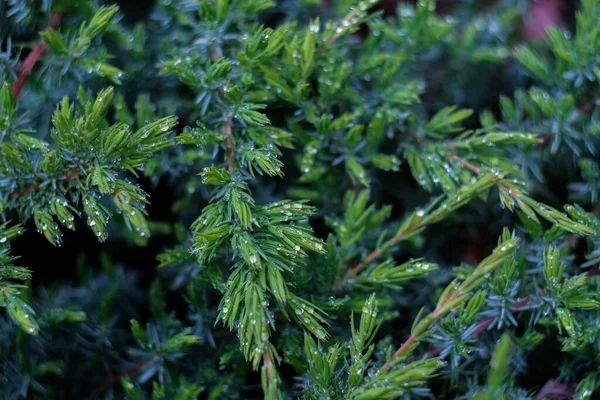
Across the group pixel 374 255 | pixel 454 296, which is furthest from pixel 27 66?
pixel 454 296

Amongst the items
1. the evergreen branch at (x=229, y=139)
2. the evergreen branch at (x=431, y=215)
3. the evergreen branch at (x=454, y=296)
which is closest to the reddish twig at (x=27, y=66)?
the evergreen branch at (x=229, y=139)

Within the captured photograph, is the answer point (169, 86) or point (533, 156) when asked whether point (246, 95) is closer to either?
point (169, 86)

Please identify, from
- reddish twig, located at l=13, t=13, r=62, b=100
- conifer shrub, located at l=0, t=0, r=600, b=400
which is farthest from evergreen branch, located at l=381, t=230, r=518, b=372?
reddish twig, located at l=13, t=13, r=62, b=100

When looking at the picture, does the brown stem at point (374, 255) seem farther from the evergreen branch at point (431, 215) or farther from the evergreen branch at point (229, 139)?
the evergreen branch at point (229, 139)

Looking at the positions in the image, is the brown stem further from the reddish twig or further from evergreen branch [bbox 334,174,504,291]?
the reddish twig

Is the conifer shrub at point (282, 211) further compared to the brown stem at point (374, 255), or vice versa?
the brown stem at point (374, 255)

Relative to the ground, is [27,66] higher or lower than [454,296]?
higher

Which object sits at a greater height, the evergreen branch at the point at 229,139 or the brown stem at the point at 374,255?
the evergreen branch at the point at 229,139

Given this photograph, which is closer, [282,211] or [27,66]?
[282,211]

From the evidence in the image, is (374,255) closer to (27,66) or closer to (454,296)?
(454,296)

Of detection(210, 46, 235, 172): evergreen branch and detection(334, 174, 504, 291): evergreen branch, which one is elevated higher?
detection(210, 46, 235, 172): evergreen branch
